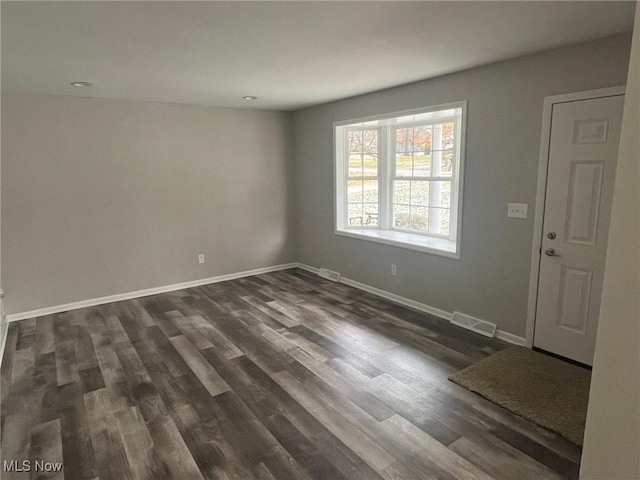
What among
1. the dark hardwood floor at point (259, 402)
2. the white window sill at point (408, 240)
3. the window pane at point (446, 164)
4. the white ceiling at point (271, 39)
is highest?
the white ceiling at point (271, 39)

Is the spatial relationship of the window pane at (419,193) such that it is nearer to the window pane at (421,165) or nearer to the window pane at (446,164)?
the window pane at (421,165)

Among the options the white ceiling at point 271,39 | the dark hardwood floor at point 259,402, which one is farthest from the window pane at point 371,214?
the white ceiling at point 271,39

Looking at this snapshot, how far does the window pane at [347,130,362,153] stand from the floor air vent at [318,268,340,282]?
→ 168 cm

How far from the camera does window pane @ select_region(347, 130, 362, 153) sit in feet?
16.9

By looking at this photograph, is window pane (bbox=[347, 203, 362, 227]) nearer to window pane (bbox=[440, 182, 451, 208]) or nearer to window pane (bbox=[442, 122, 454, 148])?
window pane (bbox=[440, 182, 451, 208])

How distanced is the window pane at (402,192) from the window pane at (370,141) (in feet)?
1.77

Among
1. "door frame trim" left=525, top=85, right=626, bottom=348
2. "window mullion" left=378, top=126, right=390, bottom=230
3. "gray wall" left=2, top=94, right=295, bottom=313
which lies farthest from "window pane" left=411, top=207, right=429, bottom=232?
"gray wall" left=2, top=94, right=295, bottom=313

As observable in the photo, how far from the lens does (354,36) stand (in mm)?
2469

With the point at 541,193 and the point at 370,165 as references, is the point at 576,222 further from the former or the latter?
the point at 370,165

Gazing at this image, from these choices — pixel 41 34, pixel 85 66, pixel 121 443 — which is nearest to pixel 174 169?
pixel 85 66

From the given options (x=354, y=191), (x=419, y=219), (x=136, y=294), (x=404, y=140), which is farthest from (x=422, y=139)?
(x=136, y=294)

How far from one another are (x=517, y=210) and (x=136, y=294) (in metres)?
4.29

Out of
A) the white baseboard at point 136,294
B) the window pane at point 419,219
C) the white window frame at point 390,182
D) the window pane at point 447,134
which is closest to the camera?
the white window frame at point 390,182

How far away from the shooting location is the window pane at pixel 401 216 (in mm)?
4844
